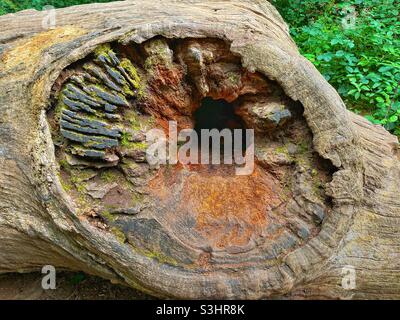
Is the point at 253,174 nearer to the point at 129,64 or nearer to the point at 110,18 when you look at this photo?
the point at 129,64

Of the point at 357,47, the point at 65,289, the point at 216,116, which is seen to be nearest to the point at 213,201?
the point at 216,116

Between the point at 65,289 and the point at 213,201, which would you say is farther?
the point at 65,289

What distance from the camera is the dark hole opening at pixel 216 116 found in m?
2.57

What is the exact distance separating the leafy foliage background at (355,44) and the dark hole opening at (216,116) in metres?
1.73

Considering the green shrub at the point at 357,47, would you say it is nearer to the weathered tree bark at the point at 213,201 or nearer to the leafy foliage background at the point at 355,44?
the leafy foliage background at the point at 355,44

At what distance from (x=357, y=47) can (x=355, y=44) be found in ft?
0.16

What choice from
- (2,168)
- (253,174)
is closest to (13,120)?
(2,168)

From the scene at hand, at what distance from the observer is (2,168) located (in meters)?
2.14

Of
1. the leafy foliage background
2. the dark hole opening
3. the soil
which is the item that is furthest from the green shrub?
the soil

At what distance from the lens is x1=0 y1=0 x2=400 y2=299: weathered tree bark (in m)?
1.98

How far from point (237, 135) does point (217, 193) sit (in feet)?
1.36

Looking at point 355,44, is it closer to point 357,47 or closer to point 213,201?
point 357,47

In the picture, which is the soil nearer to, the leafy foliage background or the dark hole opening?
the dark hole opening

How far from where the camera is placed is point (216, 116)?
2660 millimetres
